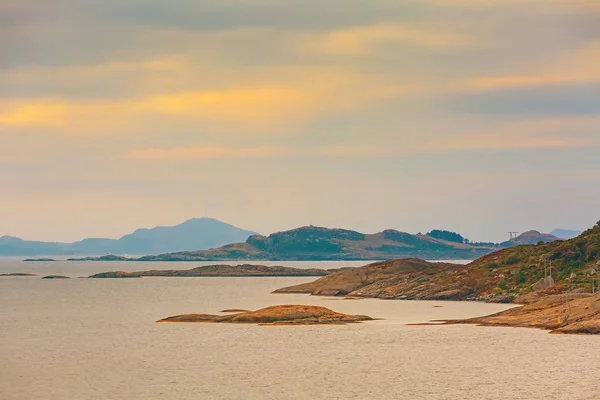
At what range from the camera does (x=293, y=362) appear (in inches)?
3039

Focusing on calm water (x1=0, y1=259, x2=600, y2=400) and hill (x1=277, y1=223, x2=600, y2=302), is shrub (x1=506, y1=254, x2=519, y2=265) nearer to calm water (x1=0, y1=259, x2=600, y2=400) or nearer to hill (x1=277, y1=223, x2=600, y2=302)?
hill (x1=277, y1=223, x2=600, y2=302)

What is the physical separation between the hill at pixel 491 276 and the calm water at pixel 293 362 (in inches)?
Result: 881

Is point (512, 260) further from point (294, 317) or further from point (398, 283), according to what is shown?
point (294, 317)

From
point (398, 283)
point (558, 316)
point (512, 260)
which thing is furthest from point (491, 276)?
point (558, 316)

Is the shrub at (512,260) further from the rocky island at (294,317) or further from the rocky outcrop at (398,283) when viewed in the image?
the rocky island at (294,317)

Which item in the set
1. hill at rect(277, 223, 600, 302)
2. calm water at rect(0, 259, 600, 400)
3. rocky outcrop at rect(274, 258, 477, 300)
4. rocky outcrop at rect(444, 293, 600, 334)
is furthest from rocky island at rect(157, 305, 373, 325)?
rocky outcrop at rect(274, 258, 477, 300)

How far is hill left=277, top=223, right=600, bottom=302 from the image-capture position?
5536 inches

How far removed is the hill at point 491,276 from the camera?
140625 mm

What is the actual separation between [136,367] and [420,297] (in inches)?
3478

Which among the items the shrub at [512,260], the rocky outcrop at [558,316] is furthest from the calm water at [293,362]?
the shrub at [512,260]

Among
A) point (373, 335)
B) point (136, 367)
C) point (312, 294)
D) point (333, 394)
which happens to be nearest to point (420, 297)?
point (312, 294)

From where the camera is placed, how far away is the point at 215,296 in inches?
7554

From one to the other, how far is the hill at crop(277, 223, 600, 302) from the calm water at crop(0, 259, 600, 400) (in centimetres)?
2237

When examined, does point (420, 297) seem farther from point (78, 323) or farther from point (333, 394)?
point (333, 394)
